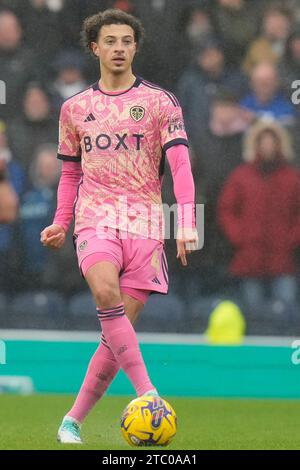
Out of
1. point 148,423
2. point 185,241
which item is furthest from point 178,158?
point 148,423

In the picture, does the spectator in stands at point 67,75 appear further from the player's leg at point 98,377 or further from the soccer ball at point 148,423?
the soccer ball at point 148,423

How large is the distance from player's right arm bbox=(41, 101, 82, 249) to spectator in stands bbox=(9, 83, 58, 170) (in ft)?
11.1

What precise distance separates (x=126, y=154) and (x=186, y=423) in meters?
2.08

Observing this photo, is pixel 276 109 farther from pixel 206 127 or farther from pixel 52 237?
pixel 52 237

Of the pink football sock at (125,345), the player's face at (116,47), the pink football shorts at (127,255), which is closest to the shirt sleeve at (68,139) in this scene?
the player's face at (116,47)

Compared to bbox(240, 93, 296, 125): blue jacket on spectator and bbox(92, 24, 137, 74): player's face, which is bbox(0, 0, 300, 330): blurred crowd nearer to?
bbox(240, 93, 296, 125): blue jacket on spectator

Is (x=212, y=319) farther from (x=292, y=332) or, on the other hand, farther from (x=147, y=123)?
(x=147, y=123)

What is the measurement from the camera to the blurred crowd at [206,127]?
31.9ft

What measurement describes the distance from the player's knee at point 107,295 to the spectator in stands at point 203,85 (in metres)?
3.89

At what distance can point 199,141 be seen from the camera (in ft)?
32.2

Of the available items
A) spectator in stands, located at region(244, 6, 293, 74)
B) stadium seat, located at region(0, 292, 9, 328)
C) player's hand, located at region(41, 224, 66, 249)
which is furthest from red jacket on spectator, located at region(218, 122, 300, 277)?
player's hand, located at region(41, 224, 66, 249)

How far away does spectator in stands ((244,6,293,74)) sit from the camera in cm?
977
